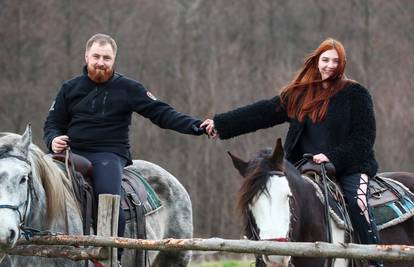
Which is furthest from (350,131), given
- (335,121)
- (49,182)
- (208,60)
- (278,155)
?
(208,60)

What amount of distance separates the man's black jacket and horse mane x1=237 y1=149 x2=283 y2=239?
152cm

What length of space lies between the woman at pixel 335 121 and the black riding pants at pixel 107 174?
1300 mm

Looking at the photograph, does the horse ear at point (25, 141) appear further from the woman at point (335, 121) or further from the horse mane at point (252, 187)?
the woman at point (335, 121)

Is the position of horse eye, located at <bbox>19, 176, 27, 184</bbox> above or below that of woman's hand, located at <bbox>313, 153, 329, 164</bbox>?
below

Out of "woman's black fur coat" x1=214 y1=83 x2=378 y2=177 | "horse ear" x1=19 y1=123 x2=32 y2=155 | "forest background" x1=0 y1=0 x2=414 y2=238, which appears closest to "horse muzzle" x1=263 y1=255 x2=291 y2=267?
"woman's black fur coat" x1=214 y1=83 x2=378 y2=177

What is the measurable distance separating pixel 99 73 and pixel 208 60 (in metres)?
22.9

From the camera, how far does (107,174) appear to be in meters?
8.31

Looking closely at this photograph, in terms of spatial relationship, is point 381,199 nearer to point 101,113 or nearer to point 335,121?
point 335,121

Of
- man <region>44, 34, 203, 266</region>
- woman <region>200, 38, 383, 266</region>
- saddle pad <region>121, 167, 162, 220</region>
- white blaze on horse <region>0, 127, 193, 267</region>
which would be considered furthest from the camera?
saddle pad <region>121, 167, 162, 220</region>

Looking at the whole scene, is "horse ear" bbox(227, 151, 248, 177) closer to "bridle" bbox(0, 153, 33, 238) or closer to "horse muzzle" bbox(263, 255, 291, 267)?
"horse muzzle" bbox(263, 255, 291, 267)

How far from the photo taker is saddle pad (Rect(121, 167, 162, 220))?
8.66 metres

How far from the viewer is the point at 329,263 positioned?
24.5 feet

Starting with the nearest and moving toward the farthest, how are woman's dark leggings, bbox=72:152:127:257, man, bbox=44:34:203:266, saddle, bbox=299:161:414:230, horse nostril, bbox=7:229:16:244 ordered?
1. horse nostril, bbox=7:229:16:244
2. saddle, bbox=299:161:414:230
3. woman's dark leggings, bbox=72:152:127:257
4. man, bbox=44:34:203:266

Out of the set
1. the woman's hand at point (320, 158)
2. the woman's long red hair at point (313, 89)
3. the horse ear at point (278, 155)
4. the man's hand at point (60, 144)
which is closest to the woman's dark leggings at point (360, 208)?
the woman's hand at point (320, 158)
